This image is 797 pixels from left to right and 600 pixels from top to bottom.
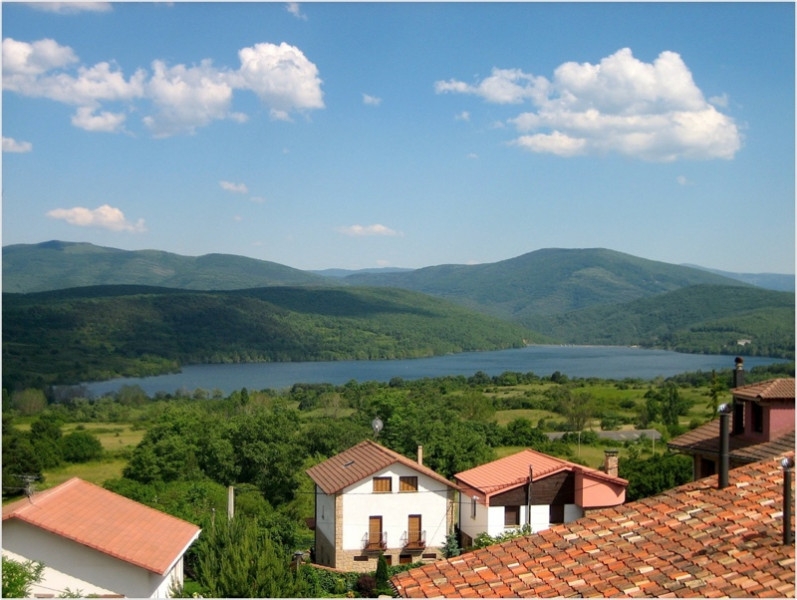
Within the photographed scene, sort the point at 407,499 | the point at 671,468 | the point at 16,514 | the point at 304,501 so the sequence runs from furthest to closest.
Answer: the point at 304,501 → the point at 671,468 → the point at 407,499 → the point at 16,514

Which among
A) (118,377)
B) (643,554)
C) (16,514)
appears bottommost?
(118,377)

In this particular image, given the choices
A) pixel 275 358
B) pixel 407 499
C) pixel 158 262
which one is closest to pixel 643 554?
pixel 407 499

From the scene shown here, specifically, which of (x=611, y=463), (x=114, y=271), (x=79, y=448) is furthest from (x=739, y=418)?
(x=114, y=271)

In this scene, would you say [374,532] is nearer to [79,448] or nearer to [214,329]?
[79,448]

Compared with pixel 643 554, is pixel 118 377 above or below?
below

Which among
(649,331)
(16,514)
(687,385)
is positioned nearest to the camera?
(16,514)

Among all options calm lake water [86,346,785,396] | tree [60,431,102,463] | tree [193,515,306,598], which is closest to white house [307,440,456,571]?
tree [193,515,306,598]

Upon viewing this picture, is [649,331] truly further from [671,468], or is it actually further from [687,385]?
[671,468]

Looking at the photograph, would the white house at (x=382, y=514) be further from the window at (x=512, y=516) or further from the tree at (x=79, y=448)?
the tree at (x=79, y=448)
